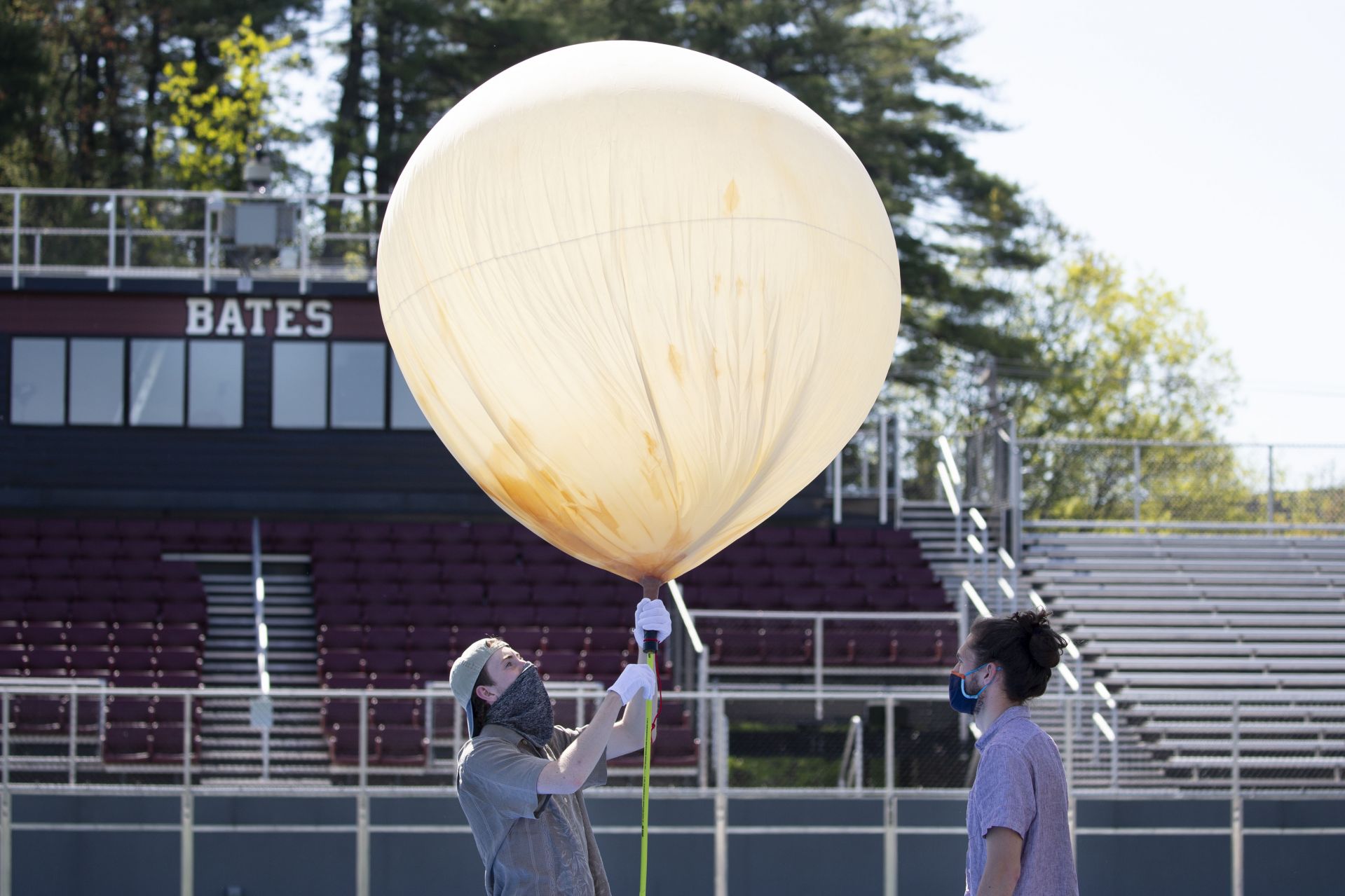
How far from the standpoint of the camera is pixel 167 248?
2184cm

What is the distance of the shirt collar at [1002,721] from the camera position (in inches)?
162

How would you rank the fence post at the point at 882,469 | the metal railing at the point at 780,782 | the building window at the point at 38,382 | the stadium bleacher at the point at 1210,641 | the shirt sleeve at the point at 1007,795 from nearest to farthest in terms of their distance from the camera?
the shirt sleeve at the point at 1007,795 < the metal railing at the point at 780,782 < the stadium bleacher at the point at 1210,641 < the fence post at the point at 882,469 < the building window at the point at 38,382

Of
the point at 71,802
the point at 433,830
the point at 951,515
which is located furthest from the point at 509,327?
the point at 951,515

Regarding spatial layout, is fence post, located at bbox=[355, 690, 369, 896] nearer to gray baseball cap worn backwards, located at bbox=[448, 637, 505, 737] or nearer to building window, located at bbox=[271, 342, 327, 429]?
gray baseball cap worn backwards, located at bbox=[448, 637, 505, 737]

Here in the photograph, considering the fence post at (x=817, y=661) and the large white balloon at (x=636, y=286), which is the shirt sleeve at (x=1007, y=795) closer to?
the large white balloon at (x=636, y=286)

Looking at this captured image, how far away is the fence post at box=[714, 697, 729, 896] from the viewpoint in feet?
37.7

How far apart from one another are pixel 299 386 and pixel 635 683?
17819 millimetres

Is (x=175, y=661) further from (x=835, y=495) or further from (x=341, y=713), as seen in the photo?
(x=835, y=495)

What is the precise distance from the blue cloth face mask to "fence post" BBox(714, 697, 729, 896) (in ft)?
23.6

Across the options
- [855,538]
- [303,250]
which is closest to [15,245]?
[303,250]

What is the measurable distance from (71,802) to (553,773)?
8614 mm

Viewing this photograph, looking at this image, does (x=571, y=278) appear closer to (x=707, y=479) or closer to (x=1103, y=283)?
(x=707, y=479)

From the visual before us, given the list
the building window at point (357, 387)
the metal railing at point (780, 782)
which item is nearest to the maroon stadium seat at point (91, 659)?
the metal railing at point (780, 782)

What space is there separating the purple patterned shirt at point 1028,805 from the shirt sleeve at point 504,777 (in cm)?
117
